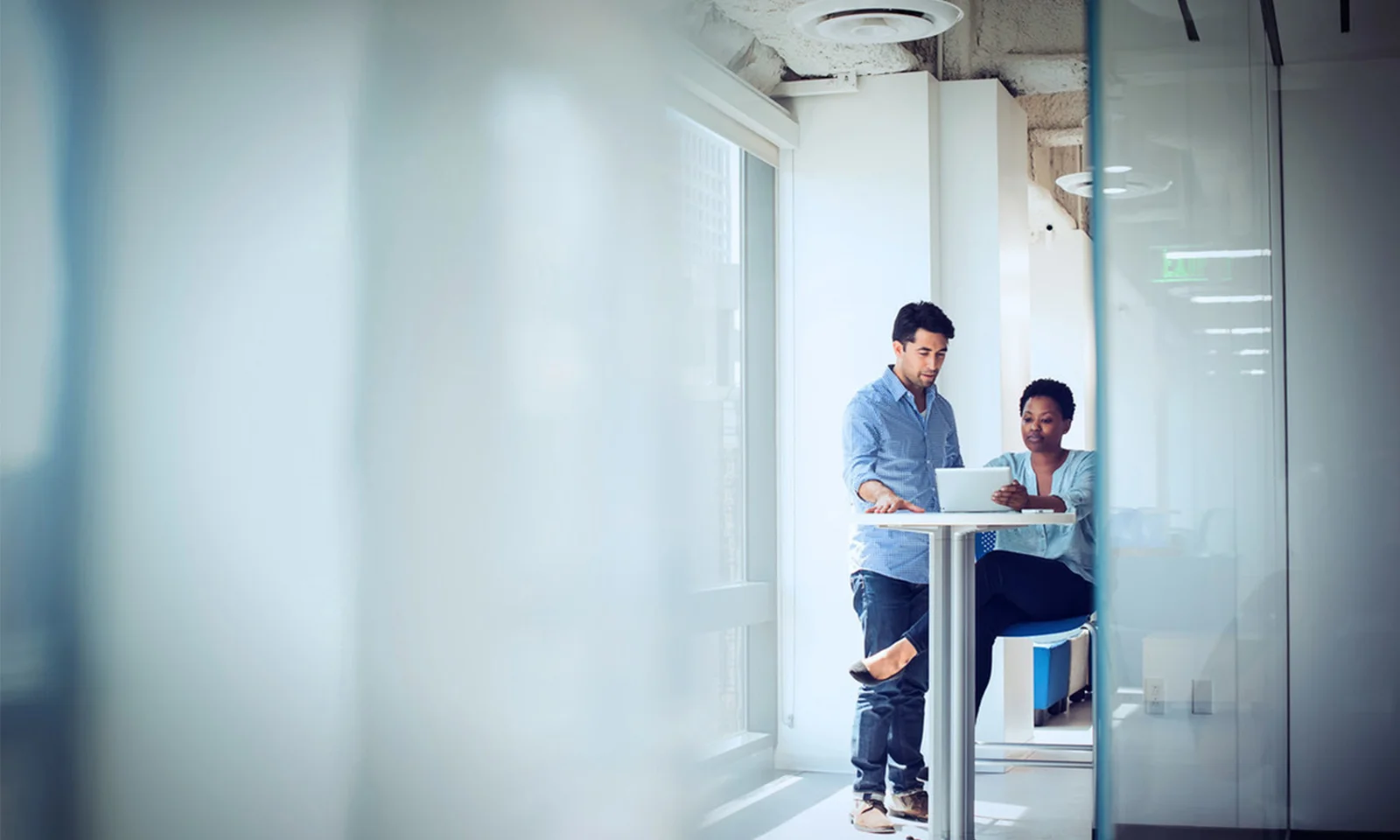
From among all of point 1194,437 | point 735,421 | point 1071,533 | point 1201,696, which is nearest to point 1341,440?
point 1194,437

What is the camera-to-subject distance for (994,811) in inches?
173

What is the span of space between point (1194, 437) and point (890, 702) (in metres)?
1.81

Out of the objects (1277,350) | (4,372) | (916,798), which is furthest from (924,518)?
(4,372)

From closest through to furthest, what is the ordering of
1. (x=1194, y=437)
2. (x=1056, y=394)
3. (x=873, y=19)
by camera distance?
(x=1194, y=437), (x=873, y=19), (x=1056, y=394)

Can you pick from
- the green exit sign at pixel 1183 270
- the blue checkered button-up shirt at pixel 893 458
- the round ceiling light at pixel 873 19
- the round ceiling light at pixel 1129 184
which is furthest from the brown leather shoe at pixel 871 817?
the round ceiling light at pixel 873 19

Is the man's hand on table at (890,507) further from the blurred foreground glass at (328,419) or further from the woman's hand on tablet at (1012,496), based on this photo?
the blurred foreground glass at (328,419)

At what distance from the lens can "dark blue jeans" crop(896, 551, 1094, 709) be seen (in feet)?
12.9

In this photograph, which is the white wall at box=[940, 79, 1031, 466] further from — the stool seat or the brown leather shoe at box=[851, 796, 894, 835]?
the brown leather shoe at box=[851, 796, 894, 835]

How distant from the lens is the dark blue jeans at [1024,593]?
392 centimetres

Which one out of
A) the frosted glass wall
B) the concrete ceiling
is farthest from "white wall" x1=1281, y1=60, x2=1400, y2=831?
the concrete ceiling

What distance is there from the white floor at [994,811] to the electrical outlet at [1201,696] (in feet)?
4.55

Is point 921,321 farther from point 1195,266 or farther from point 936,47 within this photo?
point 1195,266

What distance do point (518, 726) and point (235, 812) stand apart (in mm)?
656

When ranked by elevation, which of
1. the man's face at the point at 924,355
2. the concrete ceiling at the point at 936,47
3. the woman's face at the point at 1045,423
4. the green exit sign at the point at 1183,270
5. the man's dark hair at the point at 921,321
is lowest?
the woman's face at the point at 1045,423
